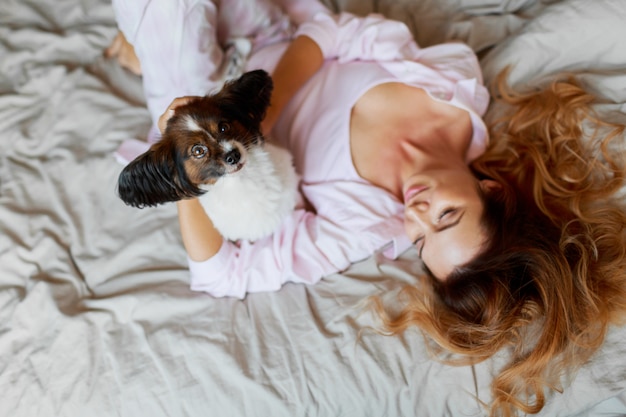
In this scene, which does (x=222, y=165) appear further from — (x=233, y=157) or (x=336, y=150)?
(x=336, y=150)

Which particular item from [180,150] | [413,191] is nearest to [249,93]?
[180,150]

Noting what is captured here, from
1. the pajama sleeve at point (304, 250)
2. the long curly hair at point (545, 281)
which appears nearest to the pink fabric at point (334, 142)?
the pajama sleeve at point (304, 250)

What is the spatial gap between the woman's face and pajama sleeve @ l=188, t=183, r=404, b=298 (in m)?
0.14

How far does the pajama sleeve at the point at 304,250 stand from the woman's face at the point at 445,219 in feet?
0.46

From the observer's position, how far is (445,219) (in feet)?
4.52

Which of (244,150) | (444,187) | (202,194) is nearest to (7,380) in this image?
(202,194)

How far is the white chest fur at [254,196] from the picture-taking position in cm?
129

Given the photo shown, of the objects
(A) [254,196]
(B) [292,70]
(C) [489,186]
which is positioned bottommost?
(C) [489,186]

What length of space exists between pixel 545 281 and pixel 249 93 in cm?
89

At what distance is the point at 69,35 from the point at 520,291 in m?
1.75

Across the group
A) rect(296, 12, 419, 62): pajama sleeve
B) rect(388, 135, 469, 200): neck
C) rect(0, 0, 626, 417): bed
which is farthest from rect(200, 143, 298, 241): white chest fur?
rect(296, 12, 419, 62): pajama sleeve

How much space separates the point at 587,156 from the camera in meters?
1.52

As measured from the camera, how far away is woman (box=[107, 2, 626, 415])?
4.45ft

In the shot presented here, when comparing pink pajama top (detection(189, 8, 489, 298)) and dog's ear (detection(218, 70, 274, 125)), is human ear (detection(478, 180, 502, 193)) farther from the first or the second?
dog's ear (detection(218, 70, 274, 125))
